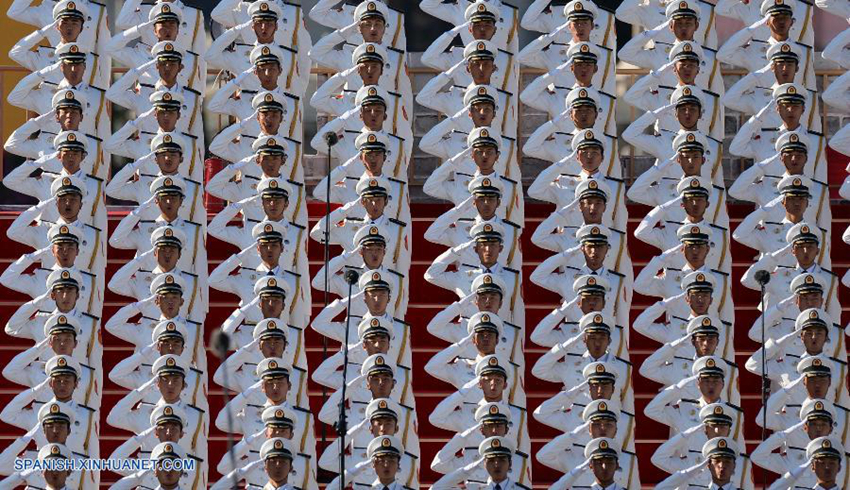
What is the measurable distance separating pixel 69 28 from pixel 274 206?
77.3 inches

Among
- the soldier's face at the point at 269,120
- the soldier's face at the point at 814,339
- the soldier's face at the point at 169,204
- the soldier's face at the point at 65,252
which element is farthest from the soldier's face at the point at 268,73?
the soldier's face at the point at 814,339

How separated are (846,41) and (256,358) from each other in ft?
15.1

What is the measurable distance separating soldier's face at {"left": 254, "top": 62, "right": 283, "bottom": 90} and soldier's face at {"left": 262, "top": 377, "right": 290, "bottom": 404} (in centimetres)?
206

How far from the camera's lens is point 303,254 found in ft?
60.0

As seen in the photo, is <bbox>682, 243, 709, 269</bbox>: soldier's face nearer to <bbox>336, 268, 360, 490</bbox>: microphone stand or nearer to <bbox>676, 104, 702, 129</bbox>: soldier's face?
<bbox>676, 104, 702, 129</bbox>: soldier's face

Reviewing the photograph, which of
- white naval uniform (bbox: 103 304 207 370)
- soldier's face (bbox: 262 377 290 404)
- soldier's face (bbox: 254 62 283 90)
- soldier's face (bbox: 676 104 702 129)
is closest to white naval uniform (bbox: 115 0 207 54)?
soldier's face (bbox: 254 62 283 90)

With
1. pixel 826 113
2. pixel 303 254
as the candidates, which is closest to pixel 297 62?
pixel 303 254

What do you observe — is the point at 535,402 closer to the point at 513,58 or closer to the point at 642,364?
the point at 642,364

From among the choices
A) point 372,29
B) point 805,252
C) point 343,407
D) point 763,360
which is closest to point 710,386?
point 763,360

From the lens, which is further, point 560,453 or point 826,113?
point 826,113

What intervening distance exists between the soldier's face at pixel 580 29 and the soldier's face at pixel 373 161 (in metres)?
1.55

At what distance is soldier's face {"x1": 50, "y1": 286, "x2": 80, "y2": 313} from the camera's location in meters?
18.2

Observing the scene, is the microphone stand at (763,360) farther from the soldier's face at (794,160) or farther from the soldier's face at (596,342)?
the soldier's face at (596,342)

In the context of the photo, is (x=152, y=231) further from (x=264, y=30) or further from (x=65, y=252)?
(x=264, y=30)
